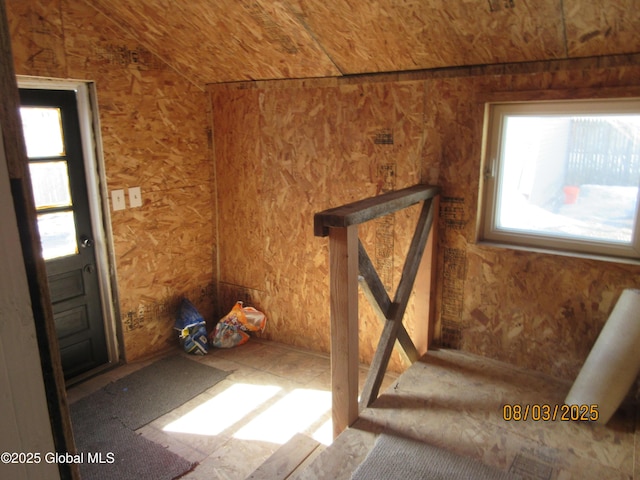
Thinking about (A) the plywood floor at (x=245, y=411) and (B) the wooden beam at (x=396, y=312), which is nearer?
(B) the wooden beam at (x=396, y=312)

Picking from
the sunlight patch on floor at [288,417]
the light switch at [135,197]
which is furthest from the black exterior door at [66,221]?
the sunlight patch on floor at [288,417]

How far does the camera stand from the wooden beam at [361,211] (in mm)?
1946

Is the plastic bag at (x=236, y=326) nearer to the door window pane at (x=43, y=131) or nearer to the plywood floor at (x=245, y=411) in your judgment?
the plywood floor at (x=245, y=411)

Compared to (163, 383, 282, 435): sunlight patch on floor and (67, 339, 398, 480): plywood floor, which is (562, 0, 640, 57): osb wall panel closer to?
(67, 339, 398, 480): plywood floor

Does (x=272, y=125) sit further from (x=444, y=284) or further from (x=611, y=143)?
(x=611, y=143)

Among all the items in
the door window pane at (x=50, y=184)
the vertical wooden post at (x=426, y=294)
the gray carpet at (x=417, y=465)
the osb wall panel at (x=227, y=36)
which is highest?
the osb wall panel at (x=227, y=36)

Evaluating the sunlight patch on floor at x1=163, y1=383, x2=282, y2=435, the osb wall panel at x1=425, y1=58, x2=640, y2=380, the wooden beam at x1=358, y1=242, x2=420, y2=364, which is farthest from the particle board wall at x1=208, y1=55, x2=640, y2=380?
the sunlight patch on floor at x1=163, y1=383, x2=282, y2=435

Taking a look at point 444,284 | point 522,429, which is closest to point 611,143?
point 444,284

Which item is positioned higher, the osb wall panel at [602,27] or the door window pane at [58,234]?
the osb wall panel at [602,27]

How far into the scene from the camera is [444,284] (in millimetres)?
2992

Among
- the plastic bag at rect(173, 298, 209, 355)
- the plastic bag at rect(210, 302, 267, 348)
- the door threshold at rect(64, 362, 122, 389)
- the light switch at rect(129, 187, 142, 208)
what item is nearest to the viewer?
the door threshold at rect(64, 362, 122, 389)

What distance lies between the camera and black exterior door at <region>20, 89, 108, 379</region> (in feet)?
10.0

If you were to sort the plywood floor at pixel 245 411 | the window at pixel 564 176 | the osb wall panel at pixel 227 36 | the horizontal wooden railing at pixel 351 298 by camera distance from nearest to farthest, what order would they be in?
the horizontal wooden railing at pixel 351 298 < the window at pixel 564 176 < the plywood floor at pixel 245 411 < the osb wall panel at pixel 227 36
